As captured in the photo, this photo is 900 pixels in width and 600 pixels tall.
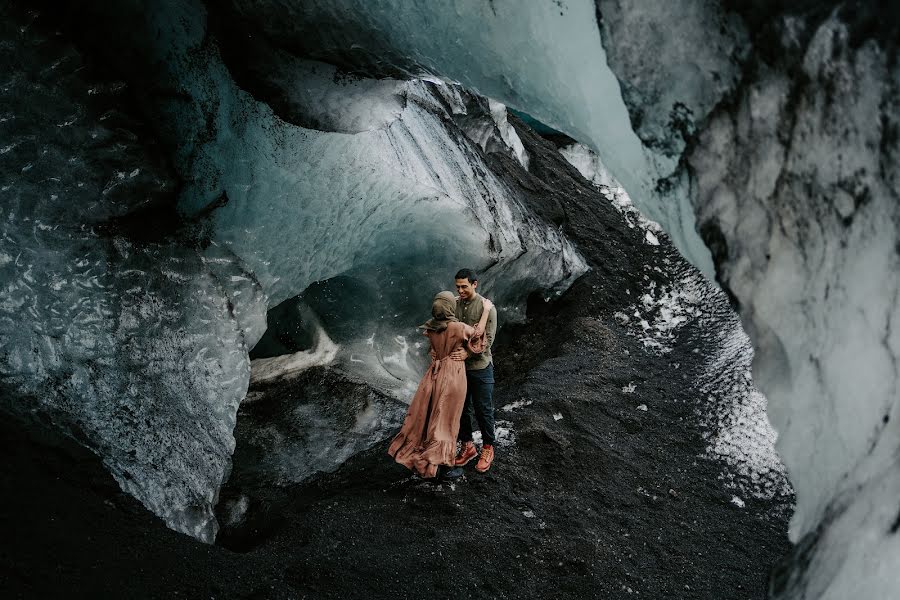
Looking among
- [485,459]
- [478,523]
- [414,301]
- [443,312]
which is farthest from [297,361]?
[478,523]

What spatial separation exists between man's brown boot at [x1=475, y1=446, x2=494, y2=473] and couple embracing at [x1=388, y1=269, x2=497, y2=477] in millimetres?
275

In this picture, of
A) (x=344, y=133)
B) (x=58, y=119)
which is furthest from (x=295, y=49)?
(x=58, y=119)

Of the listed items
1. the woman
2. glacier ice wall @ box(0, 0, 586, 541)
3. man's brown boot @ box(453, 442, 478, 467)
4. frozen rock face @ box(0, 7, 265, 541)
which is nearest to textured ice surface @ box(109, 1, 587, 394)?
glacier ice wall @ box(0, 0, 586, 541)

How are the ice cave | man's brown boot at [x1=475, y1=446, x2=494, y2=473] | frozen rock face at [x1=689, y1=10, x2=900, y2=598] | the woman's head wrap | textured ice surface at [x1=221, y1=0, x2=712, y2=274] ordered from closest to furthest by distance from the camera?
1. frozen rock face at [x1=689, y1=10, x2=900, y2=598]
2. the ice cave
3. textured ice surface at [x1=221, y1=0, x2=712, y2=274]
4. the woman's head wrap
5. man's brown boot at [x1=475, y1=446, x2=494, y2=473]

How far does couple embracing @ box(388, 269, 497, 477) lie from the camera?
15.3 feet

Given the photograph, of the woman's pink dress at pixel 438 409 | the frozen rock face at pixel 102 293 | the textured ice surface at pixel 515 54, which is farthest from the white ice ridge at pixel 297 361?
the textured ice surface at pixel 515 54

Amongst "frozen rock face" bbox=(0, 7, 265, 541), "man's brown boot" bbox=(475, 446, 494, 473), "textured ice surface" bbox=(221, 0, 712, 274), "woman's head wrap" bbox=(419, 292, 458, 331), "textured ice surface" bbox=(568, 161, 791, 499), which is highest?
"textured ice surface" bbox=(568, 161, 791, 499)

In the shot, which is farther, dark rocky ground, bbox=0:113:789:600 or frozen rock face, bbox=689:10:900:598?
dark rocky ground, bbox=0:113:789:600

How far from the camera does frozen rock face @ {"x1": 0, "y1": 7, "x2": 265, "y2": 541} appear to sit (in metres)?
4.12

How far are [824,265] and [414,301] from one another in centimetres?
447

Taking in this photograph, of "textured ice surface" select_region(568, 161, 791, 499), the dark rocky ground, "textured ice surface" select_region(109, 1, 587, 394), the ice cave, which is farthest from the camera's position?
"textured ice surface" select_region(568, 161, 791, 499)

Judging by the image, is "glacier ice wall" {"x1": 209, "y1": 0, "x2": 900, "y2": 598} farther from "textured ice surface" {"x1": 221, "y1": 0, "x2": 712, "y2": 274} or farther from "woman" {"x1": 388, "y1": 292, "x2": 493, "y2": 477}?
"woman" {"x1": 388, "y1": 292, "x2": 493, "y2": 477}

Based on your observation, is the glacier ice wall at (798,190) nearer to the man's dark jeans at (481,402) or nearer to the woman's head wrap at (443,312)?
the woman's head wrap at (443,312)

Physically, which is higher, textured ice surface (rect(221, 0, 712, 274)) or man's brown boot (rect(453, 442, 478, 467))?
textured ice surface (rect(221, 0, 712, 274))
